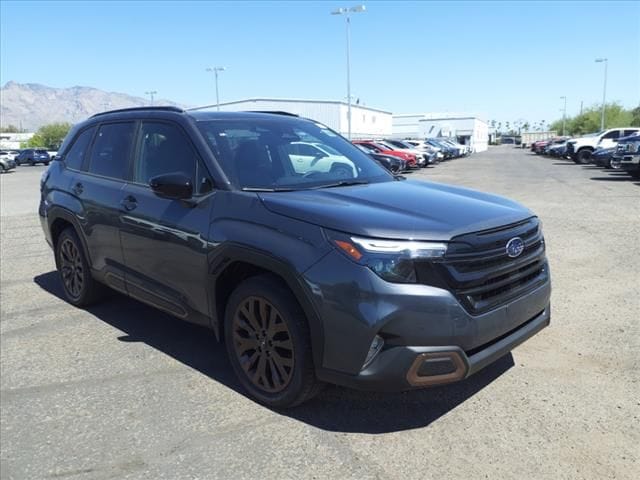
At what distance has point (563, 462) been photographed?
2.79 m

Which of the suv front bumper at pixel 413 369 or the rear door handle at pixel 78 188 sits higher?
the rear door handle at pixel 78 188

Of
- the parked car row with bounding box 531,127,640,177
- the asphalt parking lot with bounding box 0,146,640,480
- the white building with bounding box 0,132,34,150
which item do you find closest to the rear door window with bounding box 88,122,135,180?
the asphalt parking lot with bounding box 0,146,640,480

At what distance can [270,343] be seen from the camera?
334cm

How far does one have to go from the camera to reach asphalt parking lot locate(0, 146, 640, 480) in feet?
9.37

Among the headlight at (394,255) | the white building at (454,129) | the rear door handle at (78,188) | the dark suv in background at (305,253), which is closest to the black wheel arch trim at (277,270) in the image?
the dark suv in background at (305,253)

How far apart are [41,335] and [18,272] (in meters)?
2.70

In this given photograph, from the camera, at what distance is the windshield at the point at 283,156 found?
12.3 feet

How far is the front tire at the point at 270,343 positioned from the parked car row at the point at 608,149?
17.6 metres

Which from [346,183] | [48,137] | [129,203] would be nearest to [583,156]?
[346,183]

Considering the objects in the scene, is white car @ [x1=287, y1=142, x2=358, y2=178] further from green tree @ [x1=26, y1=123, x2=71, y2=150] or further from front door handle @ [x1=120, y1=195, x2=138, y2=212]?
green tree @ [x1=26, y1=123, x2=71, y2=150]

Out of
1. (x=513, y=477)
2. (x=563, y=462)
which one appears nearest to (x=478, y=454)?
(x=513, y=477)

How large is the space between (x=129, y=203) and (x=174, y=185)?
884 millimetres

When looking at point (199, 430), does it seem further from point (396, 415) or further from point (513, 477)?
point (513, 477)

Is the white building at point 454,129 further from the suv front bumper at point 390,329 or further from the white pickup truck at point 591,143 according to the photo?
the suv front bumper at point 390,329
